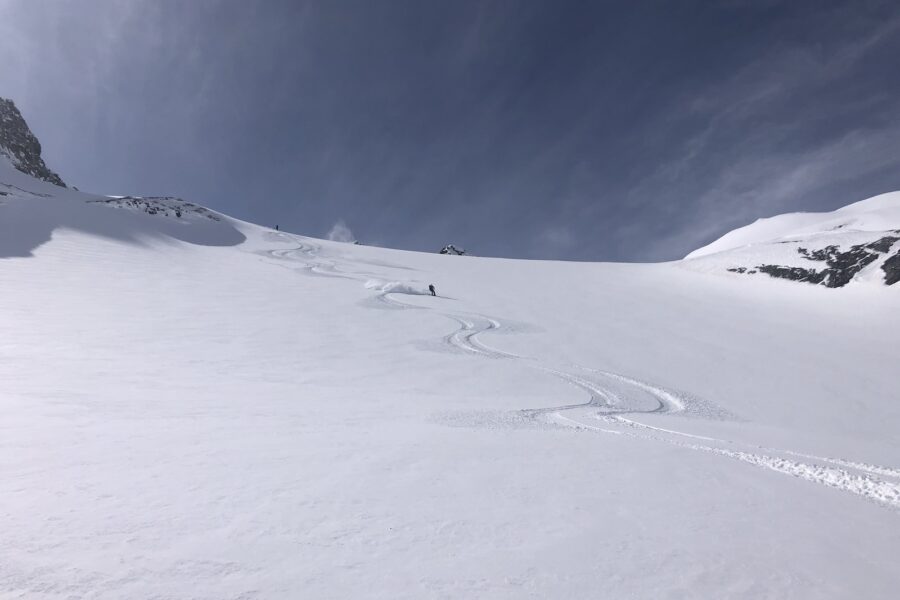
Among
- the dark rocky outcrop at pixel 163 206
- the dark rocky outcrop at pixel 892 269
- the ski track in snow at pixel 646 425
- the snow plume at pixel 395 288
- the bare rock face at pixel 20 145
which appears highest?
the bare rock face at pixel 20 145

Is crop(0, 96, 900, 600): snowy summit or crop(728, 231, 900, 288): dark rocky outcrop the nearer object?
crop(0, 96, 900, 600): snowy summit

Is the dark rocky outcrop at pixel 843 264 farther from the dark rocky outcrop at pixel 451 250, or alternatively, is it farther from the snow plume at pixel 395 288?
the dark rocky outcrop at pixel 451 250

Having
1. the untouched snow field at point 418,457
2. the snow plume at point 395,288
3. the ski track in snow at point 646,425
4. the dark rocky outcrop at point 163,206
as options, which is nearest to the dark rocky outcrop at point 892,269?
the untouched snow field at point 418,457

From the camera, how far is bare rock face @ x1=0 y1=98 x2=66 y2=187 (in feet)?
219

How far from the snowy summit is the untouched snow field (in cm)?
3

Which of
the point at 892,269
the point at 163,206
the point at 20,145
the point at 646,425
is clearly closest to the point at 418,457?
the point at 646,425

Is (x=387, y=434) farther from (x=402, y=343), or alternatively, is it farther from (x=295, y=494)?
(x=402, y=343)

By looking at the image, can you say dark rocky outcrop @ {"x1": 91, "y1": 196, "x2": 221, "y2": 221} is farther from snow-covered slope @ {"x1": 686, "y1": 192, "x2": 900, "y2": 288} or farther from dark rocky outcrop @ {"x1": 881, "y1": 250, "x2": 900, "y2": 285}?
dark rocky outcrop @ {"x1": 881, "y1": 250, "x2": 900, "y2": 285}

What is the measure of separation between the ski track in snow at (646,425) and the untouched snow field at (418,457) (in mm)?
76

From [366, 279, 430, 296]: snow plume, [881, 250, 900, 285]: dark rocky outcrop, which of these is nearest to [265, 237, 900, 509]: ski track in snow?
[366, 279, 430, 296]: snow plume

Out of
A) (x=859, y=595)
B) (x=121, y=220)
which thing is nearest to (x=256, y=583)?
(x=859, y=595)

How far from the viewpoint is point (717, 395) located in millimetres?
11367

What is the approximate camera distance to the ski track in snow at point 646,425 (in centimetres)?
574

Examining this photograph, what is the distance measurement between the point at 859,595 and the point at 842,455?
4874 mm
